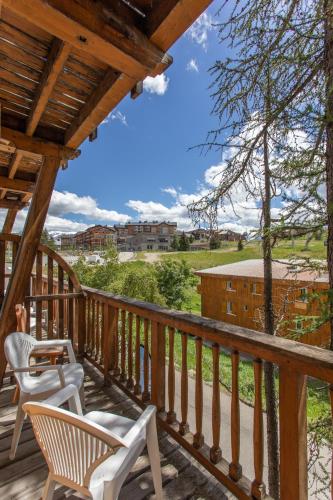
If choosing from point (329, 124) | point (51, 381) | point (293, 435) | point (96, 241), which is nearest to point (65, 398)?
point (51, 381)

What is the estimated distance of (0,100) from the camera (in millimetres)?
2303

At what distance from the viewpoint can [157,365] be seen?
2195mm

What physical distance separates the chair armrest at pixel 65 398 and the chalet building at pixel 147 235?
51.3 m

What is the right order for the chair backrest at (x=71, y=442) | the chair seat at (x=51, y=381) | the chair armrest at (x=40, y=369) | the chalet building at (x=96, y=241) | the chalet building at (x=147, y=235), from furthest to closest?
the chalet building at (x=147, y=235) < the chalet building at (x=96, y=241) < the chair seat at (x=51, y=381) < the chair armrest at (x=40, y=369) < the chair backrest at (x=71, y=442)

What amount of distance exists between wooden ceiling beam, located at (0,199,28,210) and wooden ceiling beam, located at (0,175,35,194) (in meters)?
1.39

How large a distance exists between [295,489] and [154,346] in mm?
1221

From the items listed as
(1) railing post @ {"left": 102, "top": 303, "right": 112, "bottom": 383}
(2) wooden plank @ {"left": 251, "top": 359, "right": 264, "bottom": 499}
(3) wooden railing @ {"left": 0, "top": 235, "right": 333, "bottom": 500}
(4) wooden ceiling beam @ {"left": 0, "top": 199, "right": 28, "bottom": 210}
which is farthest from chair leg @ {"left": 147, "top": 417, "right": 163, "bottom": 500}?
(4) wooden ceiling beam @ {"left": 0, "top": 199, "right": 28, "bottom": 210}

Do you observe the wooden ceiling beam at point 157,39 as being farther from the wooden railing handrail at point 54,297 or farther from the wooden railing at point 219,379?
the wooden railing handrail at point 54,297

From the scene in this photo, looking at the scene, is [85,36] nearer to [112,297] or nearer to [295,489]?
[112,297]

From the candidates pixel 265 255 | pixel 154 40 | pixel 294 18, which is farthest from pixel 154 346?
pixel 294 18

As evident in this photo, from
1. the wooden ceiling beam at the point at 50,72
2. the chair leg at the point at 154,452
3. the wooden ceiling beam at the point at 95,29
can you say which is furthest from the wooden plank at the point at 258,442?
the wooden ceiling beam at the point at 50,72

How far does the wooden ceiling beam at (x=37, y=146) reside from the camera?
2.56 metres

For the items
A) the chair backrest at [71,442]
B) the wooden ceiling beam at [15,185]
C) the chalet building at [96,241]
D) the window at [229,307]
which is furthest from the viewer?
the window at [229,307]

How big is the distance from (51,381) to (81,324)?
154 cm
